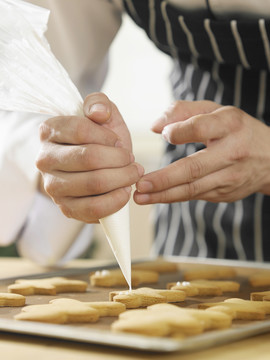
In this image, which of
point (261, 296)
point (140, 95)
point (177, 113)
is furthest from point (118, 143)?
point (140, 95)

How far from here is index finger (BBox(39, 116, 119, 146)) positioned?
2.45 ft

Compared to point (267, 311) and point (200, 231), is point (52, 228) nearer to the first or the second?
point (200, 231)

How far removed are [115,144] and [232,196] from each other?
9.3 inches

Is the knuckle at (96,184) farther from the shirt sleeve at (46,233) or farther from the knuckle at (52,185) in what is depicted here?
the shirt sleeve at (46,233)

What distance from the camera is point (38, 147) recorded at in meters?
1.21

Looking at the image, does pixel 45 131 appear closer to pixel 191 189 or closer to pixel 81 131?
pixel 81 131

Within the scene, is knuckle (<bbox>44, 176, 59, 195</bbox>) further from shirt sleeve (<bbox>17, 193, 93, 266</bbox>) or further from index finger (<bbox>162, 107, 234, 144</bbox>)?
shirt sleeve (<bbox>17, 193, 93, 266</bbox>)

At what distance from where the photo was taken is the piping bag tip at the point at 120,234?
0.78 meters

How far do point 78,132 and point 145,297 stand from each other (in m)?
0.21

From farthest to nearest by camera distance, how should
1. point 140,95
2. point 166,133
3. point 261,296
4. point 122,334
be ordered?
point 140,95 < point 166,133 < point 261,296 < point 122,334

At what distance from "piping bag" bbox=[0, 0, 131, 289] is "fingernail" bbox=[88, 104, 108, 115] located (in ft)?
0.13

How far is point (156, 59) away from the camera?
121 inches

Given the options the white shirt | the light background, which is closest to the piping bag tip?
the white shirt

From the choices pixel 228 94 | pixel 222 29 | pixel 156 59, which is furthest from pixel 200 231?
pixel 156 59
